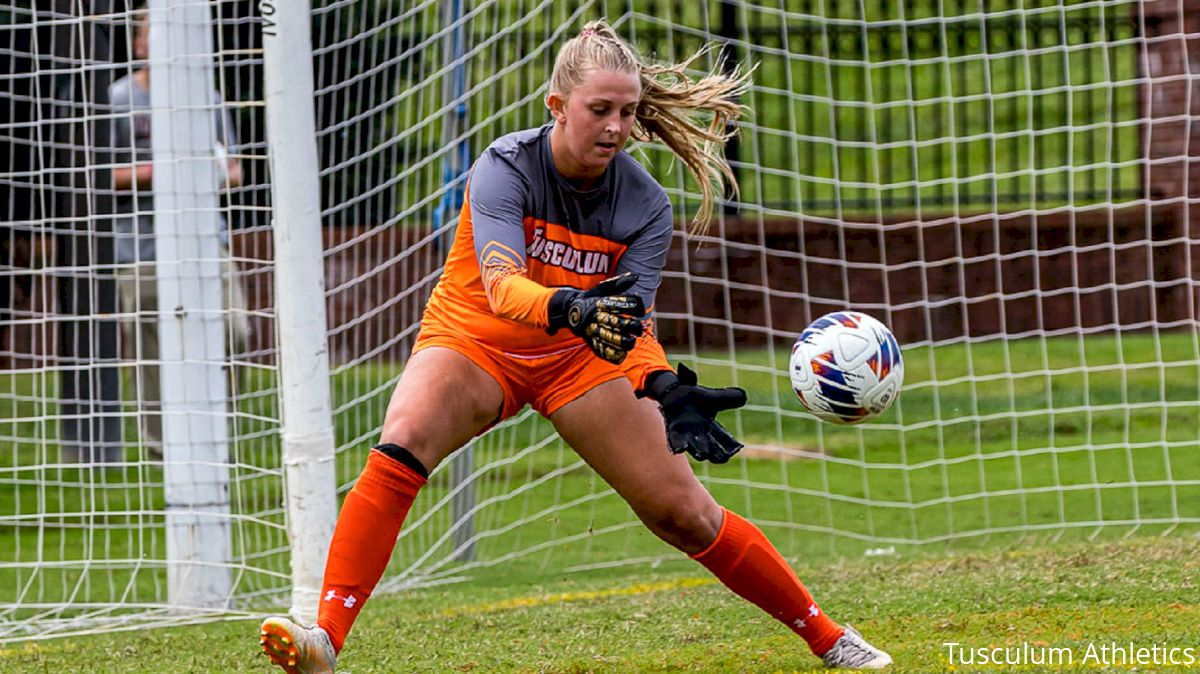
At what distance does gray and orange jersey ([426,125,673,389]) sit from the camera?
4457mm

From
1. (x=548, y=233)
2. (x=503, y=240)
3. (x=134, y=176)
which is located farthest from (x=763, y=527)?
(x=503, y=240)

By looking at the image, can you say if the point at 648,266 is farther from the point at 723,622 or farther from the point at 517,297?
the point at 723,622

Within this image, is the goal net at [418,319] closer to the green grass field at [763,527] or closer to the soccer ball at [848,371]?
the green grass field at [763,527]

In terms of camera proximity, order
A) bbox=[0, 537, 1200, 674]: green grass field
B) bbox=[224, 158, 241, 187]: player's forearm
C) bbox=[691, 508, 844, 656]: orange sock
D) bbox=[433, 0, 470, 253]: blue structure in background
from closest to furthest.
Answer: bbox=[691, 508, 844, 656]: orange sock
bbox=[0, 537, 1200, 674]: green grass field
bbox=[224, 158, 241, 187]: player's forearm
bbox=[433, 0, 470, 253]: blue structure in background

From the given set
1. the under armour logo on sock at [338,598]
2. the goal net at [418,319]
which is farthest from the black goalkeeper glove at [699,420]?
the goal net at [418,319]

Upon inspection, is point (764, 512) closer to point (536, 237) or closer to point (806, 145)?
point (536, 237)

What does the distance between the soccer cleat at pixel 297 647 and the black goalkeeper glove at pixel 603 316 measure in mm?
1038

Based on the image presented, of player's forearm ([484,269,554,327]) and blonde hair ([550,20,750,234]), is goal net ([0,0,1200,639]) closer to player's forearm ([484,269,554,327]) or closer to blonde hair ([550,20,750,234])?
blonde hair ([550,20,750,234])

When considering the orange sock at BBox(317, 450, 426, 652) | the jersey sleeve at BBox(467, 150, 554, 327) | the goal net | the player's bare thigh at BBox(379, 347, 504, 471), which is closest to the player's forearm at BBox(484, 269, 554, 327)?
the jersey sleeve at BBox(467, 150, 554, 327)

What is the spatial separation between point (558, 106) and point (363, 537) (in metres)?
1.36

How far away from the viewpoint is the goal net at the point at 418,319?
6.68 meters

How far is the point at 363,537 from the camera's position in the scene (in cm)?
433

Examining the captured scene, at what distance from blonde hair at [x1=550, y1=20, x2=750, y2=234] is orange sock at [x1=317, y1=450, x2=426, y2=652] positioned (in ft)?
3.86

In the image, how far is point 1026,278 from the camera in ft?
46.5
